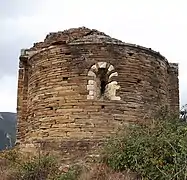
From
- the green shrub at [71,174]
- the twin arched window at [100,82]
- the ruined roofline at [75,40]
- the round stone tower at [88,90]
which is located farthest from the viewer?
the ruined roofline at [75,40]

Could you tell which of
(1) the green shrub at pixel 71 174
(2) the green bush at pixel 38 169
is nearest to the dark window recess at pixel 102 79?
(2) the green bush at pixel 38 169

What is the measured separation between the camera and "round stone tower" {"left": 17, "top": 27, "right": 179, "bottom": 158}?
A: 12.0 metres

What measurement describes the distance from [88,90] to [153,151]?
3175 millimetres

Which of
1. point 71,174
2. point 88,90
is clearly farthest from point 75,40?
point 71,174

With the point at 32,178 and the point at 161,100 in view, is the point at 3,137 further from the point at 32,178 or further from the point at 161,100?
the point at 32,178

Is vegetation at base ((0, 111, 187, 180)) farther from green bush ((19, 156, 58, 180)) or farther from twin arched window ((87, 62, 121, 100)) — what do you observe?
twin arched window ((87, 62, 121, 100))

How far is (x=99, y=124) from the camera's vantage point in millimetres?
11984

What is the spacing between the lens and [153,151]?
9.49 metres

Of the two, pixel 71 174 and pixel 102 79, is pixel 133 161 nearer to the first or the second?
pixel 71 174

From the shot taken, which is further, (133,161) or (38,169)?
(38,169)

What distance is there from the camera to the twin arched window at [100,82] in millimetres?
12250

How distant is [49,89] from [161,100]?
2.82 meters

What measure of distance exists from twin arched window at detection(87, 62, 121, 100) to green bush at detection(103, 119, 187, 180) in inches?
69.4

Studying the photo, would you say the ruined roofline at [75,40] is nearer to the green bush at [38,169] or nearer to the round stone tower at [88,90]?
the round stone tower at [88,90]
